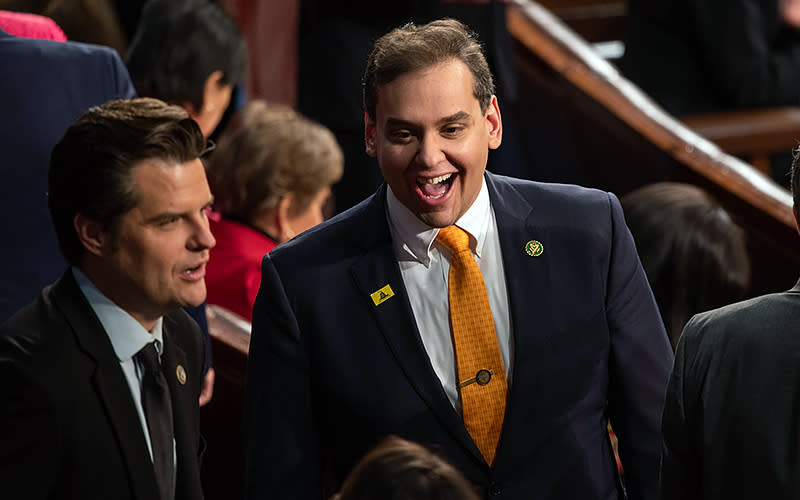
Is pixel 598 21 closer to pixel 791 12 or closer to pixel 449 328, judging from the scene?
pixel 791 12

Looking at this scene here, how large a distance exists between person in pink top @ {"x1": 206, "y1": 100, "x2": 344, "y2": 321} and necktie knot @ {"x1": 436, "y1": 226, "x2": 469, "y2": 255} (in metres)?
1.38

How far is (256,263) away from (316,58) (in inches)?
50.1

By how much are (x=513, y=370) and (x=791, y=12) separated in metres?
3.51

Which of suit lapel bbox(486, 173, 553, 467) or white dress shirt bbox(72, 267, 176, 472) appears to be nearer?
suit lapel bbox(486, 173, 553, 467)

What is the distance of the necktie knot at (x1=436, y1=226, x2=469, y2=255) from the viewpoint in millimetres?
2160

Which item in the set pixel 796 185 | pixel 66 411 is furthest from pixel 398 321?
pixel 796 185

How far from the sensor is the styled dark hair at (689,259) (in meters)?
2.87

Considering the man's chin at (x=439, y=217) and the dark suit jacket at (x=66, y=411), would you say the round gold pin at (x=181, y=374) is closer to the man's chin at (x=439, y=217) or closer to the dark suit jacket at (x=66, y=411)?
the dark suit jacket at (x=66, y=411)

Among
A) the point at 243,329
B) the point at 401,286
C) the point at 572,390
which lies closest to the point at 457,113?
the point at 401,286

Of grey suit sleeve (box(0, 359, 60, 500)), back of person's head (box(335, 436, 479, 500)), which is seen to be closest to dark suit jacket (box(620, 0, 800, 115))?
grey suit sleeve (box(0, 359, 60, 500))

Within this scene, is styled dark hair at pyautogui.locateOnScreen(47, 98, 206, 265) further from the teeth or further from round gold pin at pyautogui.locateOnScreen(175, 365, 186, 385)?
the teeth

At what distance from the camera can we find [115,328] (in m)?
2.26

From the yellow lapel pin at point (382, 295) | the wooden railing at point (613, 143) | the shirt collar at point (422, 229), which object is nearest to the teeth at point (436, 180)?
the shirt collar at point (422, 229)

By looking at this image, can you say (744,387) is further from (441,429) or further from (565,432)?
(441,429)
